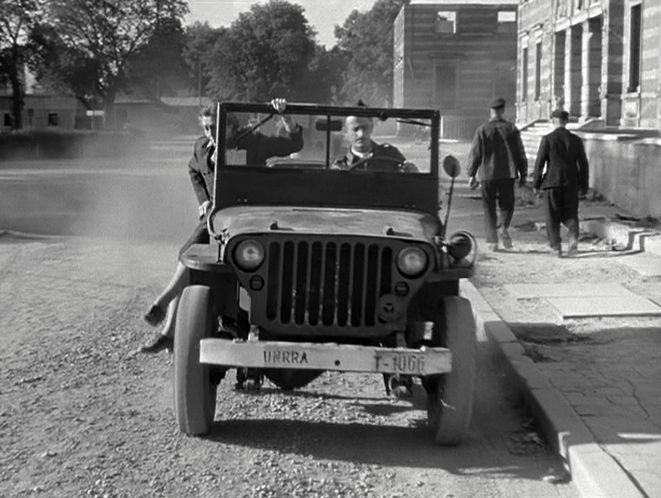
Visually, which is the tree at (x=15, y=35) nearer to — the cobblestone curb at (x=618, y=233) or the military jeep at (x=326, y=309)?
the cobblestone curb at (x=618, y=233)

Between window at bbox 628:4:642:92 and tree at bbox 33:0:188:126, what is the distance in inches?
2253

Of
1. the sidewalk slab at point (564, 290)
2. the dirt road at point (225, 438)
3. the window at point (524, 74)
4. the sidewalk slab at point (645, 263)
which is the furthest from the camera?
the window at point (524, 74)

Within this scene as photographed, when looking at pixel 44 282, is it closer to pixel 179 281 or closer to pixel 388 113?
pixel 179 281

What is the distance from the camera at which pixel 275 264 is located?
588cm

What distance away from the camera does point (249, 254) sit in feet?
19.2

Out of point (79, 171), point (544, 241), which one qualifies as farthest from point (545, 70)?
point (544, 241)

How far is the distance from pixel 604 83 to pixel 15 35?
45338 millimetres

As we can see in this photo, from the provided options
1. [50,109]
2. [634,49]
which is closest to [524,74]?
[634,49]

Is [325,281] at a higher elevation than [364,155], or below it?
below

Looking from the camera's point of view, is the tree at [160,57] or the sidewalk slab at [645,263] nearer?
the sidewalk slab at [645,263]

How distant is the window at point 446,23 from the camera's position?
56.1 m

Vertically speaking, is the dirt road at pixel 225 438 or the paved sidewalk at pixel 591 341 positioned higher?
the paved sidewalk at pixel 591 341

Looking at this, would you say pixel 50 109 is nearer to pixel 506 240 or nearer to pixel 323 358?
pixel 506 240

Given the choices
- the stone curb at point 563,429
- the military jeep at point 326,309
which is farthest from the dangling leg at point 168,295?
the stone curb at point 563,429
